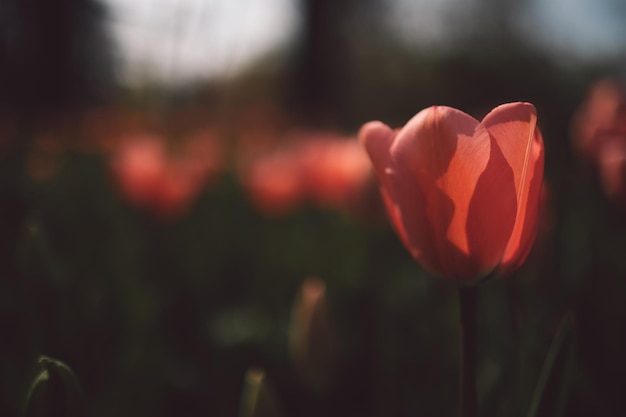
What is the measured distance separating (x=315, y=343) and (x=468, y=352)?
0.40 meters

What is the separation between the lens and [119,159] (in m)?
1.67

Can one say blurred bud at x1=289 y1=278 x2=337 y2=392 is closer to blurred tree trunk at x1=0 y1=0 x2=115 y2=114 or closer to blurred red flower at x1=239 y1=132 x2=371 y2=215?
blurred red flower at x1=239 y1=132 x2=371 y2=215

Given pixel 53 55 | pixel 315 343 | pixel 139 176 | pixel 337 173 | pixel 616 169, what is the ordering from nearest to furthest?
pixel 315 343, pixel 616 169, pixel 139 176, pixel 337 173, pixel 53 55

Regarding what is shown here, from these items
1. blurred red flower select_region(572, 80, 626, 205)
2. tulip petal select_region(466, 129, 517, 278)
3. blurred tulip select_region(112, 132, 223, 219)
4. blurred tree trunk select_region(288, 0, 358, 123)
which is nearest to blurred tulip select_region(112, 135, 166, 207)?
blurred tulip select_region(112, 132, 223, 219)

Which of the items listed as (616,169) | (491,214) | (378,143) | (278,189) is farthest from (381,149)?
(278,189)

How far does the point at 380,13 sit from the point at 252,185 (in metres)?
6.22

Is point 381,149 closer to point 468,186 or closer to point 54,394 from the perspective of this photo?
point 468,186

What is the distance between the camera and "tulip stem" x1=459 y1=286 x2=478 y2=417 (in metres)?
0.51

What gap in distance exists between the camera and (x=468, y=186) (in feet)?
1.81

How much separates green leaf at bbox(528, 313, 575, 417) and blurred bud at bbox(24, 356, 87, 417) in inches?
15.0

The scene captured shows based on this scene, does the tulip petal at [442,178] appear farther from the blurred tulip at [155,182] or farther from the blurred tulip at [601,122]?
the blurred tulip at [155,182]

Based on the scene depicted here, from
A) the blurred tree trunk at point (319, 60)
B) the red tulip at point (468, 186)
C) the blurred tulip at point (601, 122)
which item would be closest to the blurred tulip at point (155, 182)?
the blurred tulip at point (601, 122)

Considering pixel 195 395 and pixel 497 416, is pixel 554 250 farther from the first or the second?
pixel 195 395

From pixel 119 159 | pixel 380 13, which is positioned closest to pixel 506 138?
pixel 119 159
